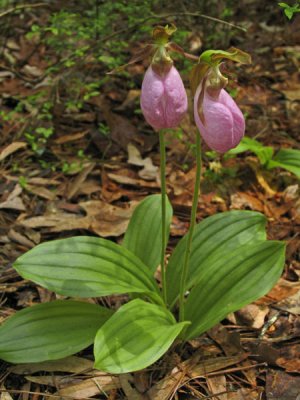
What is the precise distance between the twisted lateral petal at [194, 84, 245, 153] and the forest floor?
5.2 inches

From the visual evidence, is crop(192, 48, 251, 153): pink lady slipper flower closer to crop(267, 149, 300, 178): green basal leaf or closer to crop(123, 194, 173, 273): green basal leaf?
crop(123, 194, 173, 273): green basal leaf

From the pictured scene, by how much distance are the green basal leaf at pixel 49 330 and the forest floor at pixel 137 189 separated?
0.09 metres

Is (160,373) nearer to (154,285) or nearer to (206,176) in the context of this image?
(154,285)

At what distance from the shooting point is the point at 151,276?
2010 mm

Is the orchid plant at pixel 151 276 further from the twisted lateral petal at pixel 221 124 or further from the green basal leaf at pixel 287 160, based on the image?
the green basal leaf at pixel 287 160

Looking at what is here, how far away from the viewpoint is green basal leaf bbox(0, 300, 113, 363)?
5.81 ft

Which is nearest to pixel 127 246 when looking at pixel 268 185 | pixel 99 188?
pixel 99 188

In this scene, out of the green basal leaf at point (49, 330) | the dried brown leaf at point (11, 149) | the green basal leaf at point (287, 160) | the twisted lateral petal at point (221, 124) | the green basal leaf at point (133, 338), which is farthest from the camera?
the dried brown leaf at point (11, 149)

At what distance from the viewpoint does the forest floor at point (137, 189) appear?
1813 mm

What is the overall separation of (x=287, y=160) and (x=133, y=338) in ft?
4.93

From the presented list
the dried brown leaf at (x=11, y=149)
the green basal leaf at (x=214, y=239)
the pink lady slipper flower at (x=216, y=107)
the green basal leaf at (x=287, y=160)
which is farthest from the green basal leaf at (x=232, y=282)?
the dried brown leaf at (x=11, y=149)

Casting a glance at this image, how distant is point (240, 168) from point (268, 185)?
0.20m

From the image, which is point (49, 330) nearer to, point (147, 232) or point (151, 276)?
point (151, 276)

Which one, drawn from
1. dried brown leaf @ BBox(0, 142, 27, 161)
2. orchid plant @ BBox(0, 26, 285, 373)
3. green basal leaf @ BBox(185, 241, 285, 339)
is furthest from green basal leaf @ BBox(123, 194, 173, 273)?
dried brown leaf @ BBox(0, 142, 27, 161)
